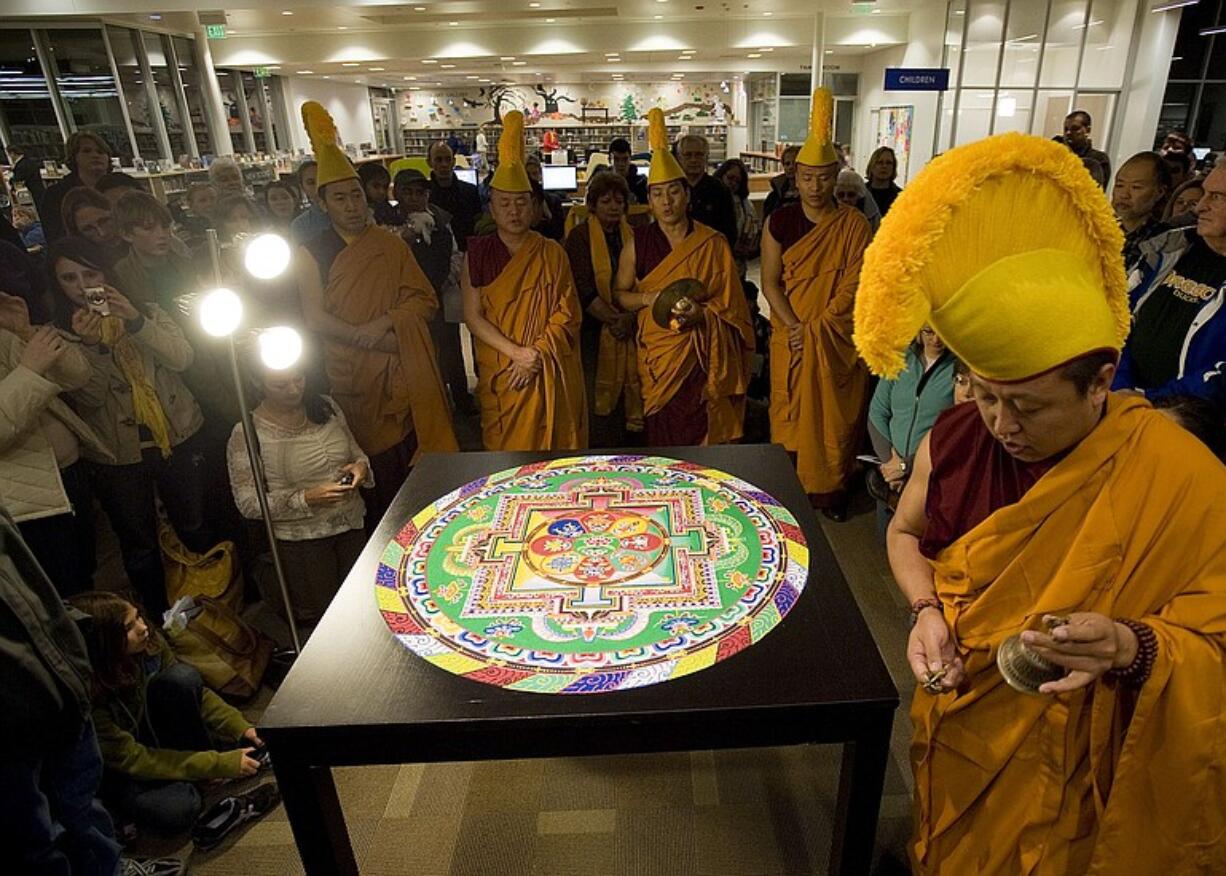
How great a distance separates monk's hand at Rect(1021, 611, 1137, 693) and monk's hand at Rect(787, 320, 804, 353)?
2.06m

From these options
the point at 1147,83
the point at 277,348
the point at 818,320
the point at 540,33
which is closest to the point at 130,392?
the point at 277,348

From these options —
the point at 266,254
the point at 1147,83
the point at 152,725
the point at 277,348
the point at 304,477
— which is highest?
the point at 1147,83

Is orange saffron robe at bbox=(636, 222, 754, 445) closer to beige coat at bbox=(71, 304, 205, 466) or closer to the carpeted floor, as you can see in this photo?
the carpeted floor

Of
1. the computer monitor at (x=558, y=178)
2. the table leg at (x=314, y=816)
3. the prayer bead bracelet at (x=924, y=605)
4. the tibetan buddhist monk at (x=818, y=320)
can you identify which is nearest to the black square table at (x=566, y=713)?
the table leg at (x=314, y=816)

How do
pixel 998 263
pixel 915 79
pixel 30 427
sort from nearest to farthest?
pixel 998 263, pixel 30 427, pixel 915 79

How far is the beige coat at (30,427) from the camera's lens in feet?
6.12

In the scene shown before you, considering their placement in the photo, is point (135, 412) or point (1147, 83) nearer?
point (135, 412)

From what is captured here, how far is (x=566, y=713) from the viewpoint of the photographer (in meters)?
1.09

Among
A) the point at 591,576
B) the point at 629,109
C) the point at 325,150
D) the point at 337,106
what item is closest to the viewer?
the point at 591,576

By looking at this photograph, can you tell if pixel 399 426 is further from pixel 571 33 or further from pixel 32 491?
pixel 571 33

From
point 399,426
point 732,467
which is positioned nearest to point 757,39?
point 399,426

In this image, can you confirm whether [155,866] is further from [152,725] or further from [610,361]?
[610,361]

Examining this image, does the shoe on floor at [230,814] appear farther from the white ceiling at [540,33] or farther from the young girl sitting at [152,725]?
the white ceiling at [540,33]

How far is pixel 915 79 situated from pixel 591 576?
24.8 ft
